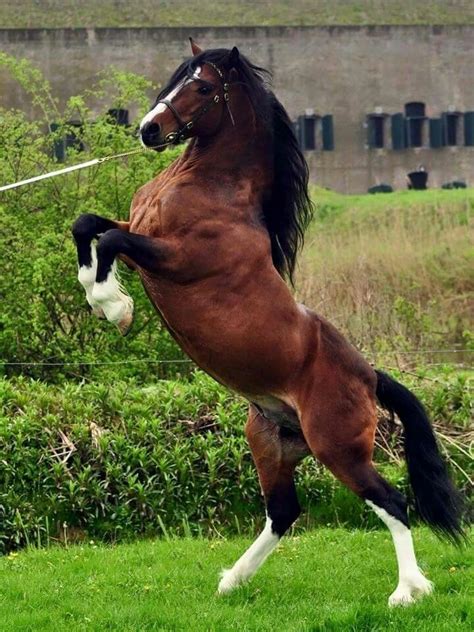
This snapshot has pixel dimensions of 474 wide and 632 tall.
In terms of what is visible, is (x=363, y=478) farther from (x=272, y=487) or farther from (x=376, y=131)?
(x=376, y=131)

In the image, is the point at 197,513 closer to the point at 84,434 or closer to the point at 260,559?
the point at 84,434

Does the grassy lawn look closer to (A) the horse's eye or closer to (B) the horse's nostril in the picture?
(B) the horse's nostril

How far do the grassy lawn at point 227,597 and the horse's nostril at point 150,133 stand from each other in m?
2.32

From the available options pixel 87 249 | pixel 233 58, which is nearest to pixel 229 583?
pixel 87 249

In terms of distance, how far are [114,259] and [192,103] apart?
923 mm

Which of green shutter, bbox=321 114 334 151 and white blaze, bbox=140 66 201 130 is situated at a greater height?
white blaze, bbox=140 66 201 130

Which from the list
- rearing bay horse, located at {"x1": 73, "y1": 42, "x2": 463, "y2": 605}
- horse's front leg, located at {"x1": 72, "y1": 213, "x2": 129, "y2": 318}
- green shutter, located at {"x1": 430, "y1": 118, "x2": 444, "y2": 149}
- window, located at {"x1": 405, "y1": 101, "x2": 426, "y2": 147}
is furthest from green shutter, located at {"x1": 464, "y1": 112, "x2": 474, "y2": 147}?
horse's front leg, located at {"x1": 72, "y1": 213, "x2": 129, "y2": 318}

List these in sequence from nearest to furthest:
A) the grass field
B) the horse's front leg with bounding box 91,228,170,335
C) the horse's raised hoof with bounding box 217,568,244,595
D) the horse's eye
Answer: the horse's front leg with bounding box 91,228,170,335
the horse's eye
the horse's raised hoof with bounding box 217,568,244,595
the grass field

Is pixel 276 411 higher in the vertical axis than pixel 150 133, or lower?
lower

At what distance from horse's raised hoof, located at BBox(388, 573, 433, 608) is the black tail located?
52 cm

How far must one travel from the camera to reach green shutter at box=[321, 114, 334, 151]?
124 feet

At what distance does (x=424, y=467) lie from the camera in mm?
6641

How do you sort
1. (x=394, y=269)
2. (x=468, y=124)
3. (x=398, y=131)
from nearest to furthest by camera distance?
(x=394, y=269)
(x=398, y=131)
(x=468, y=124)

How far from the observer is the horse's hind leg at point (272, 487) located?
6410 millimetres
